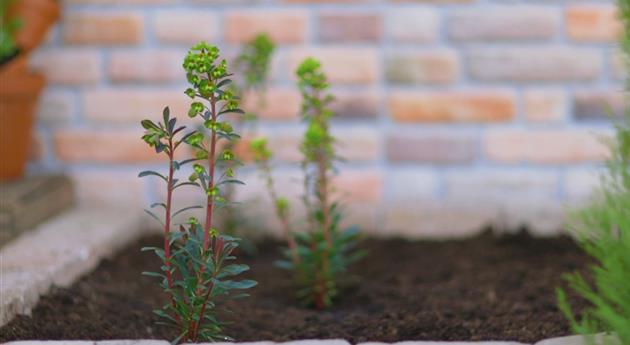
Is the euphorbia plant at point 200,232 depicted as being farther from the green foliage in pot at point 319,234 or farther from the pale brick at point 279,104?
the pale brick at point 279,104

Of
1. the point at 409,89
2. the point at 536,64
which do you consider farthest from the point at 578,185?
the point at 409,89

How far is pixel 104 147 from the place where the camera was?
3178 millimetres

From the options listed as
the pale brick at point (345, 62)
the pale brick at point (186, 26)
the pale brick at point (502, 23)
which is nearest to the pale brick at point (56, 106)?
the pale brick at point (186, 26)

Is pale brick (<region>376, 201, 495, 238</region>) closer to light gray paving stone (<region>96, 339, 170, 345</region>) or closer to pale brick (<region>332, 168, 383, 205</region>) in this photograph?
pale brick (<region>332, 168, 383, 205</region>)

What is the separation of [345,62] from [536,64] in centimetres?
65

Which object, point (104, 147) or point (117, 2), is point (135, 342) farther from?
point (117, 2)

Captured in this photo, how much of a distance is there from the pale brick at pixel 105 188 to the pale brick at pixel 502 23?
3.87ft

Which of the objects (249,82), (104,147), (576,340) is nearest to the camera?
(576,340)

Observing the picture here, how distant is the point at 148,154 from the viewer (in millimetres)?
3158

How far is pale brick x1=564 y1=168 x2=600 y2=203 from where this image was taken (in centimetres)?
312

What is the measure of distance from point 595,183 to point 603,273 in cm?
157

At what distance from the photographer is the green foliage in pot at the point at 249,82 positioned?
265cm

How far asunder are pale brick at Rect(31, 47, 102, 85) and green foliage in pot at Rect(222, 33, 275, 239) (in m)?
0.51

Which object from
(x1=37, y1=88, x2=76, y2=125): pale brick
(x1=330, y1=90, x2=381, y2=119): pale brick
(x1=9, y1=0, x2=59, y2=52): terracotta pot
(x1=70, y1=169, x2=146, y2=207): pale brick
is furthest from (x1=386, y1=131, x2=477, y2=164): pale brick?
(x1=9, y1=0, x2=59, y2=52): terracotta pot
